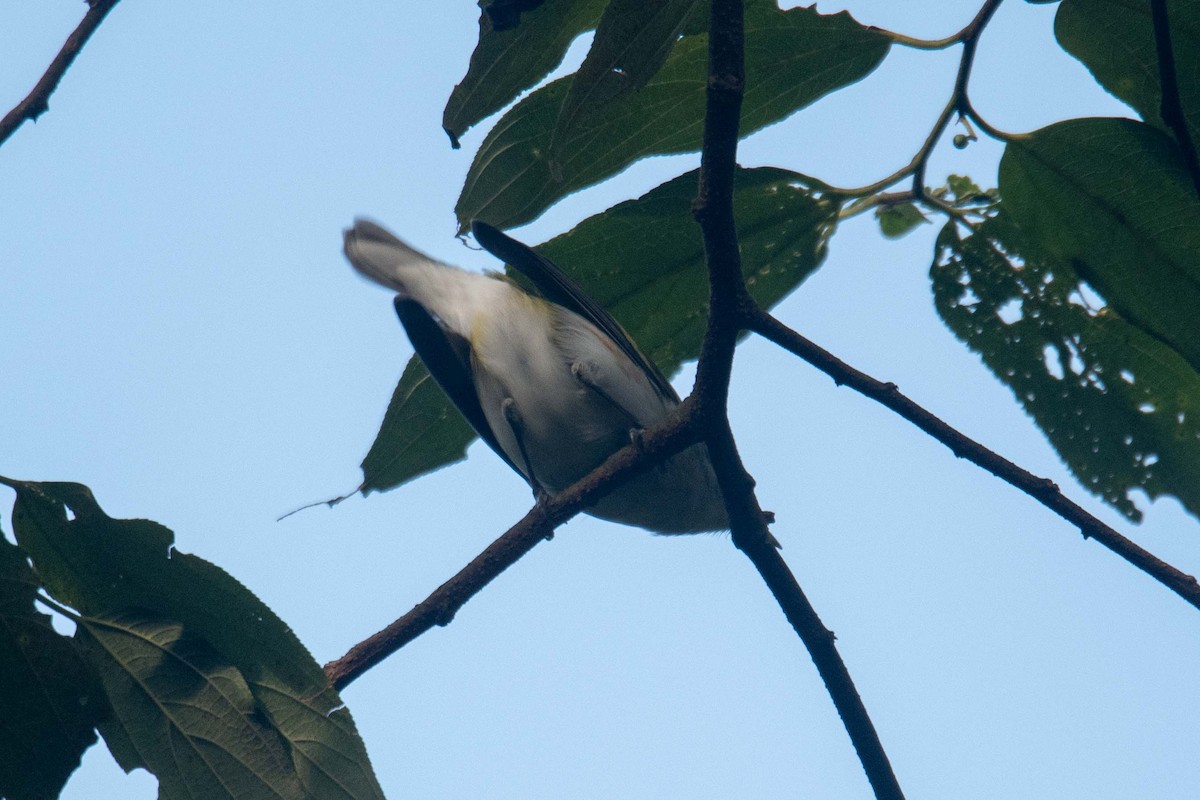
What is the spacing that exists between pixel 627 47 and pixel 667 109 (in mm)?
607

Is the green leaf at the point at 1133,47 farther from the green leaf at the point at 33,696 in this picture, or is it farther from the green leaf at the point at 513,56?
the green leaf at the point at 33,696

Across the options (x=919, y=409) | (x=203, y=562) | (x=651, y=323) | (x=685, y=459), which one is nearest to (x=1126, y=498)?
(x=919, y=409)

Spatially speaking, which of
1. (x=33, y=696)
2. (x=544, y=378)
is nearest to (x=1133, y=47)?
(x=544, y=378)

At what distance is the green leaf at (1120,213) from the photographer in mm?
2473

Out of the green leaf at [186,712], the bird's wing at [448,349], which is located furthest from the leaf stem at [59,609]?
the bird's wing at [448,349]

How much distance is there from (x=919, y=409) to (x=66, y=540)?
5.85ft

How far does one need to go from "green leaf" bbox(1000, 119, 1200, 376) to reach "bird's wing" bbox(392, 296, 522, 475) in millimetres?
1873

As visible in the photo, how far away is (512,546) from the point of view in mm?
2463

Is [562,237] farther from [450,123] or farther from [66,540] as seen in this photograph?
[66,540]

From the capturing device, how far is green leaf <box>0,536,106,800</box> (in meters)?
1.92

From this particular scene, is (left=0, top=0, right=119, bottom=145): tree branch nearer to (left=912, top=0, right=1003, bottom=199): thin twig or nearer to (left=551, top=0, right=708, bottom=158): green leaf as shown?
(left=551, top=0, right=708, bottom=158): green leaf

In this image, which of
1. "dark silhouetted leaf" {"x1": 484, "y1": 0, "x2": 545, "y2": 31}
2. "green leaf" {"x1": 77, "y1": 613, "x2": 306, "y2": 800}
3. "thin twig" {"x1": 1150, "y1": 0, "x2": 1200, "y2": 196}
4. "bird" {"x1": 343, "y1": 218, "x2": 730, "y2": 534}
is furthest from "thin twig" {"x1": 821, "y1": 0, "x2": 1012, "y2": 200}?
"green leaf" {"x1": 77, "y1": 613, "x2": 306, "y2": 800}

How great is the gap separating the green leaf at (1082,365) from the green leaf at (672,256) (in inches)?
14.4

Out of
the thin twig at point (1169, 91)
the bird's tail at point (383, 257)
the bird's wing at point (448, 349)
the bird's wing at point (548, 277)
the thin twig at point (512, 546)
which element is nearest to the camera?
the thin twig at point (1169, 91)
